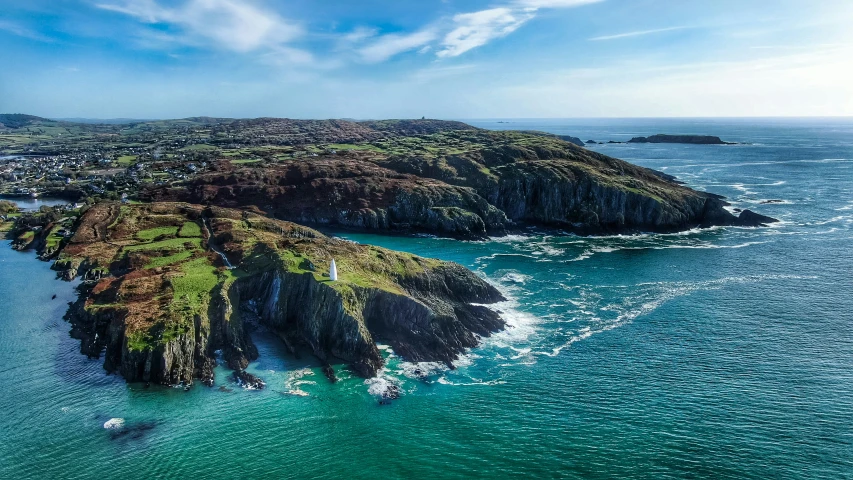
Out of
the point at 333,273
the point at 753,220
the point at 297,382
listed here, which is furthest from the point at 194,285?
the point at 753,220

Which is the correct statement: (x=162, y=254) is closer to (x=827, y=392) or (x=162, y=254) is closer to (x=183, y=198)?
(x=183, y=198)

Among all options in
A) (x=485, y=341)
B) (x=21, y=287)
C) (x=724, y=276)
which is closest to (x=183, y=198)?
(x=21, y=287)

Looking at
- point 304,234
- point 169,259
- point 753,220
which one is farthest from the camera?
point 753,220

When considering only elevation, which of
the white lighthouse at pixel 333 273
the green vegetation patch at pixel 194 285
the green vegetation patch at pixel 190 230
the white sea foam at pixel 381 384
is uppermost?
the green vegetation patch at pixel 190 230

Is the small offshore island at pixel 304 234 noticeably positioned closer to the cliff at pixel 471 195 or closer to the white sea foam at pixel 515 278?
the cliff at pixel 471 195

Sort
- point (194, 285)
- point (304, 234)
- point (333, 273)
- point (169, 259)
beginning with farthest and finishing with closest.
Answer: point (304, 234) → point (169, 259) → point (194, 285) → point (333, 273)

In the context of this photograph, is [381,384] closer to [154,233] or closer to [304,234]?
[304,234]

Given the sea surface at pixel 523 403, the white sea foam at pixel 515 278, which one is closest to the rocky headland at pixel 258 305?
the sea surface at pixel 523 403
